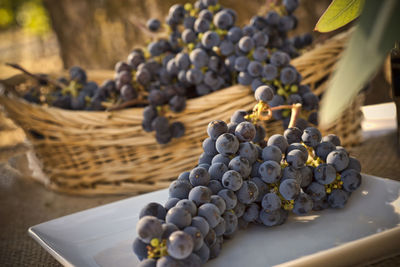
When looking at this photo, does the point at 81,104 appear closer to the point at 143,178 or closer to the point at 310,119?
the point at 143,178

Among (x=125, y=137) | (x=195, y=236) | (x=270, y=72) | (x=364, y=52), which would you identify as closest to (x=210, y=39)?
(x=270, y=72)

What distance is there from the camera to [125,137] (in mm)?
868

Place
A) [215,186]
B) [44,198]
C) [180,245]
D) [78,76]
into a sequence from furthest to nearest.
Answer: [78,76], [44,198], [215,186], [180,245]

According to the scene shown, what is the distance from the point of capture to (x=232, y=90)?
79 centimetres

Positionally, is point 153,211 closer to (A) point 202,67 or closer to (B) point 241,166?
(B) point 241,166

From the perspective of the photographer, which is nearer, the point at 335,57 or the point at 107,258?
the point at 107,258

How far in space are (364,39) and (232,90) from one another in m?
0.58

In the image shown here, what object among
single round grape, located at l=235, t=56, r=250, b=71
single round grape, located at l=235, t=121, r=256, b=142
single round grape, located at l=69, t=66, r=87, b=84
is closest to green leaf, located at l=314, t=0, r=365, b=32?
single round grape, located at l=235, t=121, r=256, b=142

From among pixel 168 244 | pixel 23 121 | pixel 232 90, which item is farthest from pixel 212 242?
pixel 23 121

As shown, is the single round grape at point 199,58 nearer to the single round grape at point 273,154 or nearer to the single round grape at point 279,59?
the single round grape at point 279,59

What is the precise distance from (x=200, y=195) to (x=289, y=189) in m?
0.12

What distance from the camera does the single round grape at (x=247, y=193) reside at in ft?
1.54

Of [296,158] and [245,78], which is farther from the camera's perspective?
[245,78]

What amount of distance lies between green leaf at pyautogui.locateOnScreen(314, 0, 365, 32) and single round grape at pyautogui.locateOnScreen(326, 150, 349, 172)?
197 millimetres
